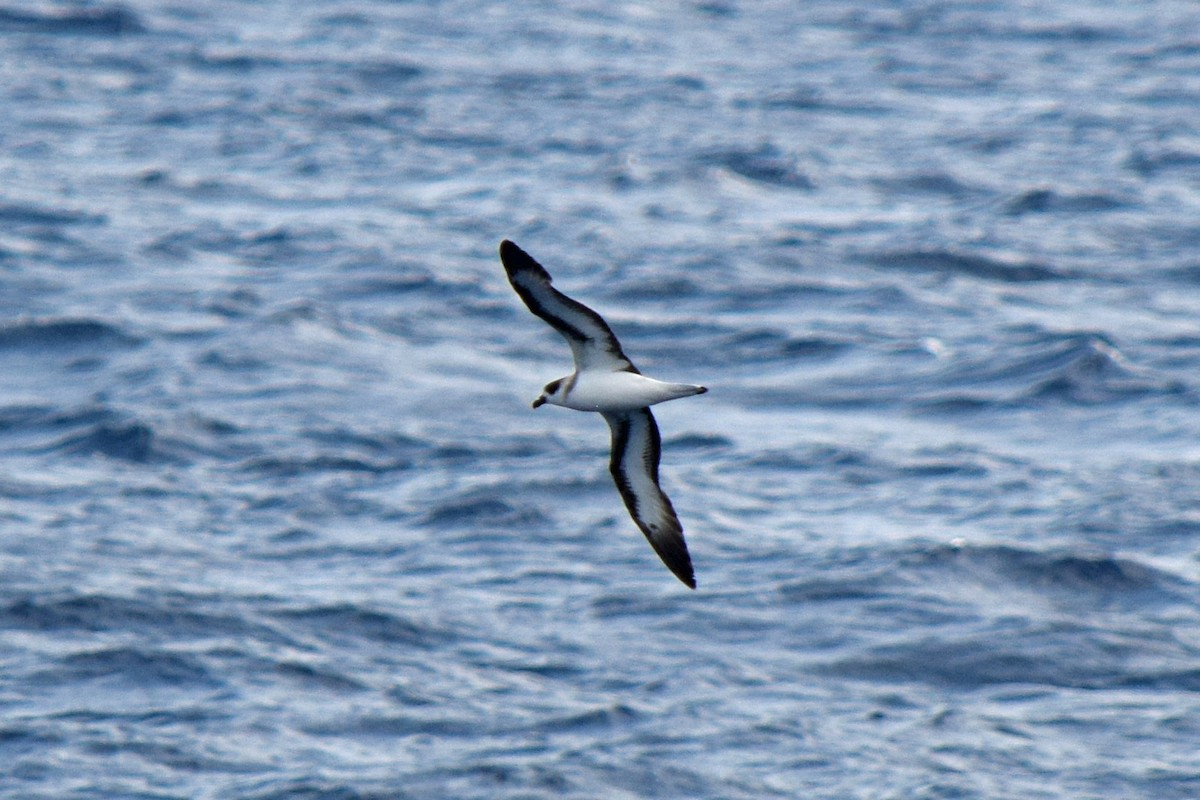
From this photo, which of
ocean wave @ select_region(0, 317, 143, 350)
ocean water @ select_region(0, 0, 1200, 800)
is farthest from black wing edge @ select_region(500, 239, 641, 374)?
ocean wave @ select_region(0, 317, 143, 350)

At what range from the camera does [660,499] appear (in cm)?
1257

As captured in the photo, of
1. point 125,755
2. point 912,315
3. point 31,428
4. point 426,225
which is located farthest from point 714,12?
point 125,755

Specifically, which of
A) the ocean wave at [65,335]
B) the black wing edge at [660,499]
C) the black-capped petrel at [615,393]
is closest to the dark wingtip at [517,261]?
the black-capped petrel at [615,393]

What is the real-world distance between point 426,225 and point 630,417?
2249 cm

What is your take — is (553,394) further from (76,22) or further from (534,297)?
(76,22)

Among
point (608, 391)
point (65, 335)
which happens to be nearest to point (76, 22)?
point (65, 335)

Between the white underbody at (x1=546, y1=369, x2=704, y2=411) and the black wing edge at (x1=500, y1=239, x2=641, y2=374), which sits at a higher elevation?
the black wing edge at (x1=500, y1=239, x2=641, y2=374)

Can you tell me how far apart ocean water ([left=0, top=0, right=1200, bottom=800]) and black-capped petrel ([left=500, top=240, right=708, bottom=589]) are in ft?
21.0

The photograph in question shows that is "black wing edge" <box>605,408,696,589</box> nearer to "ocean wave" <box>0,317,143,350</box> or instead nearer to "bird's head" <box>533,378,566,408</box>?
"bird's head" <box>533,378,566,408</box>

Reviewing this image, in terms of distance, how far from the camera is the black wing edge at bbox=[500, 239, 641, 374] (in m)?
10.5

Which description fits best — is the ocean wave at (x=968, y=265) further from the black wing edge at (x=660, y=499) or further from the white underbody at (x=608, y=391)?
the white underbody at (x=608, y=391)

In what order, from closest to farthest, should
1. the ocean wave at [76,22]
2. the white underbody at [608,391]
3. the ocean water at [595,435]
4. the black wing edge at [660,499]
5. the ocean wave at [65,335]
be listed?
the white underbody at [608,391] → the black wing edge at [660,499] → the ocean water at [595,435] → the ocean wave at [65,335] → the ocean wave at [76,22]

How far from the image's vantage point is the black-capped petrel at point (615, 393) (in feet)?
34.8

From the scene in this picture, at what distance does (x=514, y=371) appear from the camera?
27516 mm
